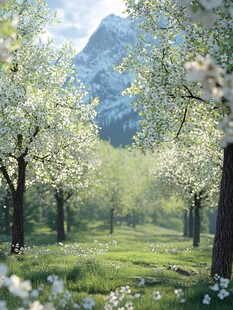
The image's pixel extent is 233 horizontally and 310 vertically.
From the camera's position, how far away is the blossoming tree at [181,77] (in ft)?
42.1

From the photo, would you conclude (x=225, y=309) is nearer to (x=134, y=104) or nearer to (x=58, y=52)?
(x=134, y=104)

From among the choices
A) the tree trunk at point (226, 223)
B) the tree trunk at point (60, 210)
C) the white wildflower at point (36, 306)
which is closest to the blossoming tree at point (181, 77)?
the tree trunk at point (226, 223)

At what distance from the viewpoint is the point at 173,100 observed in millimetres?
14352

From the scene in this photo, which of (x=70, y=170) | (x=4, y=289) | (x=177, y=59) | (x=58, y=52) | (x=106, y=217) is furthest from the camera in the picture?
(x=106, y=217)

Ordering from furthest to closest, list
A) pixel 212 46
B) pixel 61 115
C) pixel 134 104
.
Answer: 1. pixel 61 115
2. pixel 134 104
3. pixel 212 46

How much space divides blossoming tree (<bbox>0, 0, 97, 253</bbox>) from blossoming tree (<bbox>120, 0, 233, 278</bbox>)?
5.47 metres

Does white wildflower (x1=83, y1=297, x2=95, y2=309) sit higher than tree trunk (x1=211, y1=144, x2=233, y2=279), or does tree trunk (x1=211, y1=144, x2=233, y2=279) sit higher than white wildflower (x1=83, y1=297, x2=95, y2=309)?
tree trunk (x1=211, y1=144, x2=233, y2=279)

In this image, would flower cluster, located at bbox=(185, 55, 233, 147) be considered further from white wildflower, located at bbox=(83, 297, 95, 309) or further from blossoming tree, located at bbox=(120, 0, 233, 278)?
blossoming tree, located at bbox=(120, 0, 233, 278)

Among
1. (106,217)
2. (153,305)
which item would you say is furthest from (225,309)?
(106,217)

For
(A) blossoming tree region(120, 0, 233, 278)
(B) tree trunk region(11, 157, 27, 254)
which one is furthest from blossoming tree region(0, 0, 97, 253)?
(A) blossoming tree region(120, 0, 233, 278)

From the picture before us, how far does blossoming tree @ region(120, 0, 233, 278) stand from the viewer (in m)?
12.8

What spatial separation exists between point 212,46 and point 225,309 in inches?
304

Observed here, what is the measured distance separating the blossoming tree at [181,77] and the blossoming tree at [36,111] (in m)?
5.47

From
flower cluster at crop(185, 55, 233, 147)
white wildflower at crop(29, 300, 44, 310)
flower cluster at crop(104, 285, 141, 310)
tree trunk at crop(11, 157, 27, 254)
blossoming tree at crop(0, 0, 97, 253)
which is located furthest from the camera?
tree trunk at crop(11, 157, 27, 254)
